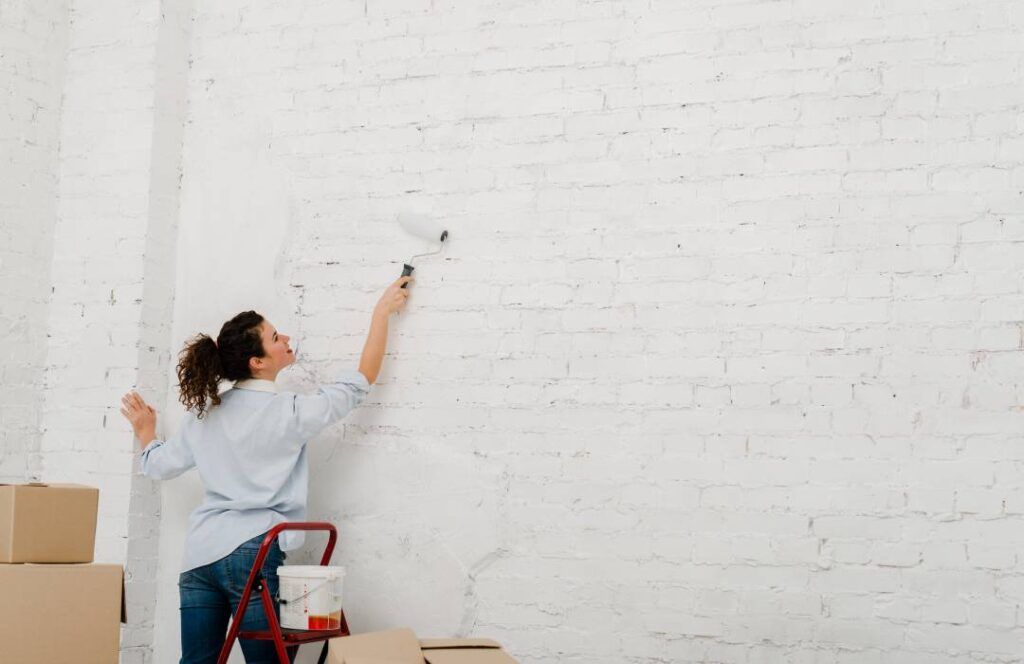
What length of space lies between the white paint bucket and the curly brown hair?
24.6 inches

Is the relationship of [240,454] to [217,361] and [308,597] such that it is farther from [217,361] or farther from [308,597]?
[308,597]

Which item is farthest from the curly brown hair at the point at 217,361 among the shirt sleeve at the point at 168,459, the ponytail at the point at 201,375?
the shirt sleeve at the point at 168,459

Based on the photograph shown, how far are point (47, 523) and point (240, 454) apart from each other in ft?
2.25

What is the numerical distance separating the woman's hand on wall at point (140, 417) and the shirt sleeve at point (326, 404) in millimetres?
586

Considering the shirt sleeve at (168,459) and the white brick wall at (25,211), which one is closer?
the shirt sleeve at (168,459)

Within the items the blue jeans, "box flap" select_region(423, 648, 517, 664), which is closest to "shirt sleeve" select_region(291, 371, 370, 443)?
the blue jeans

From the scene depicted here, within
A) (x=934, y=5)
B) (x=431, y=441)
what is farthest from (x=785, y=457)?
(x=934, y=5)

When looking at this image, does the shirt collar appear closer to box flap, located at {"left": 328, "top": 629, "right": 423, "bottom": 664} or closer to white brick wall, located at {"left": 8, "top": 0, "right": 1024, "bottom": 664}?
white brick wall, located at {"left": 8, "top": 0, "right": 1024, "bottom": 664}

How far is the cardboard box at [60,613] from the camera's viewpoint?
2439mm

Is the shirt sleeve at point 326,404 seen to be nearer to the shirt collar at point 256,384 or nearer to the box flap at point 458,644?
the shirt collar at point 256,384

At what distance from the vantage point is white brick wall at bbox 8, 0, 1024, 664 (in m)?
2.92

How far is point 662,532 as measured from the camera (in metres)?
3.08

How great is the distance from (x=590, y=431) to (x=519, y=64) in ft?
4.03

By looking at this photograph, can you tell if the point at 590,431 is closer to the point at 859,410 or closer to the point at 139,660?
the point at 859,410
